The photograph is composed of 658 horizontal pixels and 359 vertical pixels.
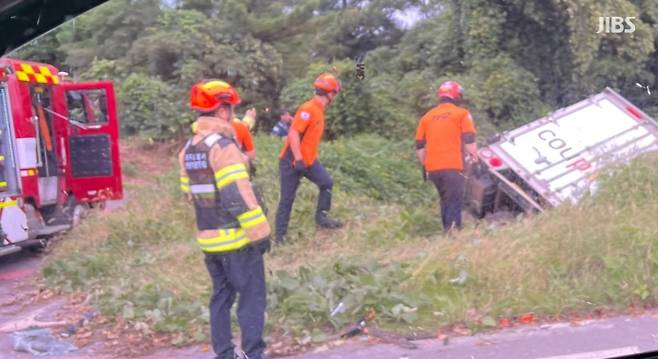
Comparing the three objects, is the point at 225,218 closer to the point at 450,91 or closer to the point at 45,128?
the point at 450,91

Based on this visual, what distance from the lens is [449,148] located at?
7730 mm

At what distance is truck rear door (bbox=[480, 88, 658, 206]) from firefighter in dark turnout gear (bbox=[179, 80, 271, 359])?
162 inches

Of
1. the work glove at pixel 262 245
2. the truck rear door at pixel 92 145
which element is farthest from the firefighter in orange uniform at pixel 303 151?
the truck rear door at pixel 92 145

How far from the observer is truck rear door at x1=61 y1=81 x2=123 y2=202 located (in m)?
10.0

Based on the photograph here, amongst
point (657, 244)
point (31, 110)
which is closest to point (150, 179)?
point (31, 110)

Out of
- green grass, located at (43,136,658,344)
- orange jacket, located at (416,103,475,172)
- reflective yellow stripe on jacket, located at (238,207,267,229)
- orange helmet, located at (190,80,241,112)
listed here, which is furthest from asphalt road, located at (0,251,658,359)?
orange jacket, located at (416,103,475,172)

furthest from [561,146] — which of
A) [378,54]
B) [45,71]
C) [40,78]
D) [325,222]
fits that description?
[40,78]

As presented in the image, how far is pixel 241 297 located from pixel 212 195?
571 mm

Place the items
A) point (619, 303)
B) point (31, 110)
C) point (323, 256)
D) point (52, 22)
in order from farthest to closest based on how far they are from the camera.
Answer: point (31, 110)
point (323, 256)
point (619, 303)
point (52, 22)

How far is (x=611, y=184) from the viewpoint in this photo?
7.45m

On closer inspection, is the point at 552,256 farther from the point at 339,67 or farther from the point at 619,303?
the point at 339,67

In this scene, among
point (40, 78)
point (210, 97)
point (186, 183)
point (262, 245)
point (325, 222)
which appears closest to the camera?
point (262, 245)

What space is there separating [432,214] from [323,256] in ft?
6.36

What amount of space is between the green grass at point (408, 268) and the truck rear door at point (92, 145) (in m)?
1.64
